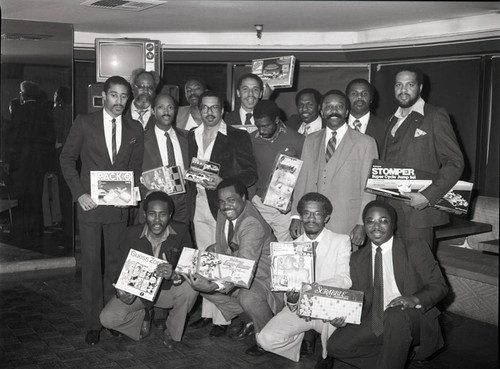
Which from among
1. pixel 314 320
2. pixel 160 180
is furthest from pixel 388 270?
pixel 160 180

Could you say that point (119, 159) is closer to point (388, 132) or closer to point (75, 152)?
point (75, 152)

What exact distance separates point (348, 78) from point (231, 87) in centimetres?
146

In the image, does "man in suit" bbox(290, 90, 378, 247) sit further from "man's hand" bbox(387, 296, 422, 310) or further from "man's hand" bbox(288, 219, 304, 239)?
"man's hand" bbox(387, 296, 422, 310)

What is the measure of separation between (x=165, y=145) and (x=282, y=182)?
41.3 inches

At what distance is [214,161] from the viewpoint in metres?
4.69

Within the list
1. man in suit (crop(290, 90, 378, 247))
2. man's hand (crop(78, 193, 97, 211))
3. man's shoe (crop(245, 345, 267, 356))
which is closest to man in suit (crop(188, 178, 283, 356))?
man's shoe (crop(245, 345, 267, 356))

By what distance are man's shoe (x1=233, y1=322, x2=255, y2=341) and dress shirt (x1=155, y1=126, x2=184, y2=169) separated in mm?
1356

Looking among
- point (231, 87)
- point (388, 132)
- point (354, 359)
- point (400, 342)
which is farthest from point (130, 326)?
point (231, 87)

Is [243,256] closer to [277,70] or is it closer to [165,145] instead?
[165,145]

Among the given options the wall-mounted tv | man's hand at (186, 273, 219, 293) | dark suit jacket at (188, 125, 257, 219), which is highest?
the wall-mounted tv

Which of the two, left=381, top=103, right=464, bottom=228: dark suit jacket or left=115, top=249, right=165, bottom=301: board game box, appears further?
left=115, top=249, right=165, bottom=301: board game box

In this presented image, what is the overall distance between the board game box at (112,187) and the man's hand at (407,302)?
195 cm

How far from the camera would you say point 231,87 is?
24.7 feet

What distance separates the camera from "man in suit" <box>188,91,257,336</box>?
15.0ft
